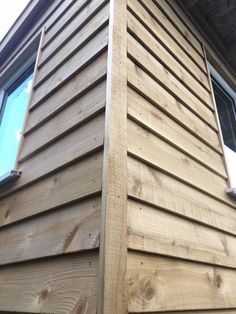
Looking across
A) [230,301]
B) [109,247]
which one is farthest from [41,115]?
[230,301]

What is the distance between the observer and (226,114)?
Answer: 2629mm

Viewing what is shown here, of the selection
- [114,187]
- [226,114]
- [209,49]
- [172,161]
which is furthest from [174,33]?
[114,187]

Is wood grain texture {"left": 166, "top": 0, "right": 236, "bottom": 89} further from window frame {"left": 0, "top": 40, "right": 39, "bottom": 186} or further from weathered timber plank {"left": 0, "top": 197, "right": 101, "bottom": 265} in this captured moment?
weathered timber plank {"left": 0, "top": 197, "right": 101, "bottom": 265}

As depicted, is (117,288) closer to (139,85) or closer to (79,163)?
(79,163)

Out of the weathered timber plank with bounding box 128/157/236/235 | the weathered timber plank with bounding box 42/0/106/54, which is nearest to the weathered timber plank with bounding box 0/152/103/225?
the weathered timber plank with bounding box 128/157/236/235

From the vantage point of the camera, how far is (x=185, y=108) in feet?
5.60

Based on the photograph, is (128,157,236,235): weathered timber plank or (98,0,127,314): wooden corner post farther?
(128,157,236,235): weathered timber plank

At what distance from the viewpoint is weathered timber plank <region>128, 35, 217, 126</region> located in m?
1.42

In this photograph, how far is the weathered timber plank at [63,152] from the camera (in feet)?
3.66

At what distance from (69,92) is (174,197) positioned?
0.70m

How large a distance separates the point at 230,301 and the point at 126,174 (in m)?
0.79

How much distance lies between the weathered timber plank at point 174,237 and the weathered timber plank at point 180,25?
1.45m

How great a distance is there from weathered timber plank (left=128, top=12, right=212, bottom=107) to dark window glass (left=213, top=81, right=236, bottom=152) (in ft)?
1.39

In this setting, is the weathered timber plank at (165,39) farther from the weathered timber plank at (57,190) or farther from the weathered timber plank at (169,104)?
the weathered timber plank at (57,190)
